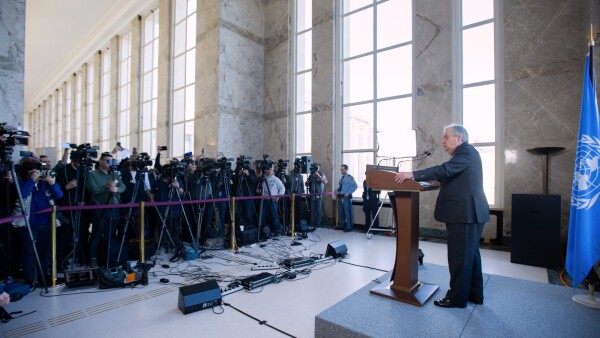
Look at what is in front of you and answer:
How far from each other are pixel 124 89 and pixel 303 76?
1043cm

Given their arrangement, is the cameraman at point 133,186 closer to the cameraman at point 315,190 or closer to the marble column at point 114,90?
the cameraman at point 315,190

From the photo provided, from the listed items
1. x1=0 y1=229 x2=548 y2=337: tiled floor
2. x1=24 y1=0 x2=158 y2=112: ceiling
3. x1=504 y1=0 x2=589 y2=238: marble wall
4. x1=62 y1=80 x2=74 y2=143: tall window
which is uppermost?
x1=24 y1=0 x2=158 y2=112: ceiling

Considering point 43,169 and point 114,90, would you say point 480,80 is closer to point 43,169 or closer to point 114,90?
point 43,169

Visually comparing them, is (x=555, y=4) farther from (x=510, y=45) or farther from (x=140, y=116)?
(x=140, y=116)

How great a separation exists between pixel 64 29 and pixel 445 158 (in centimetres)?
1909

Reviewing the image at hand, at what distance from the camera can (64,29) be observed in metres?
15.2

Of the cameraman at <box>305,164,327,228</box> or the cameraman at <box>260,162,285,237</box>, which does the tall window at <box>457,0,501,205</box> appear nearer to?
the cameraman at <box>305,164,327,228</box>

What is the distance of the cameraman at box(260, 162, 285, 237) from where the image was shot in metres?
6.46

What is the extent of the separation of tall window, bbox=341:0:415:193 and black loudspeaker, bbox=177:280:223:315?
5.42 metres

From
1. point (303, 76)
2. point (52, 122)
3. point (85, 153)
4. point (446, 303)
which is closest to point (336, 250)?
point (446, 303)

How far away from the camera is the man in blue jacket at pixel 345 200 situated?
7.29 m

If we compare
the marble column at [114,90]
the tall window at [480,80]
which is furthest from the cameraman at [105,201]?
the marble column at [114,90]

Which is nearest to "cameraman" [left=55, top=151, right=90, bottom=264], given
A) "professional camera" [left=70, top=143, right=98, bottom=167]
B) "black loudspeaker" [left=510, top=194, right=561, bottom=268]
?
"professional camera" [left=70, top=143, right=98, bottom=167]

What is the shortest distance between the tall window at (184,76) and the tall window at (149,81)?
2.01 metres
